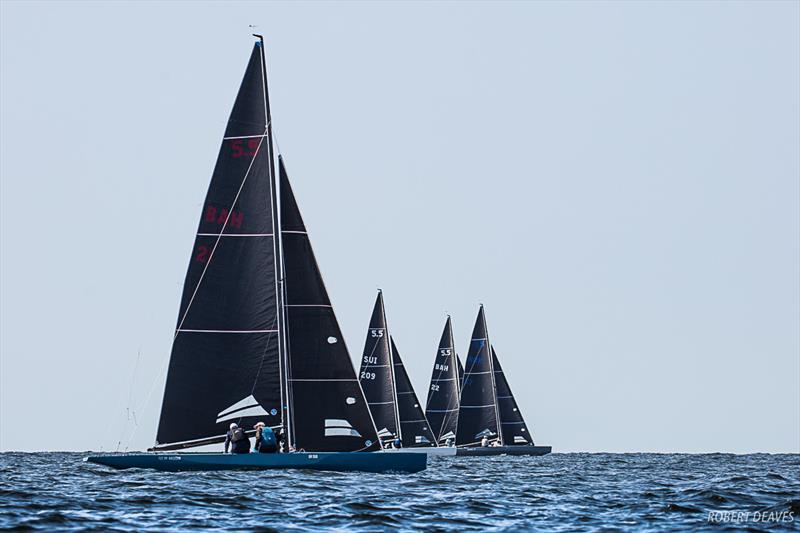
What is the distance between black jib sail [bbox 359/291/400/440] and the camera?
81812 mm

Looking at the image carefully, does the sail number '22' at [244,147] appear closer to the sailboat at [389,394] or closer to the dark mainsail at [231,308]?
the dark mainsail at [231,308]

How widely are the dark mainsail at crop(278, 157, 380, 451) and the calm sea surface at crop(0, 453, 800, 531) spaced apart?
4.39 feet

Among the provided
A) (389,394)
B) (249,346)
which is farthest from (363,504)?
(389,394)

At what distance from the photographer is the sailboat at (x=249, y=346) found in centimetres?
3969

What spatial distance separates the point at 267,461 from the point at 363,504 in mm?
9461

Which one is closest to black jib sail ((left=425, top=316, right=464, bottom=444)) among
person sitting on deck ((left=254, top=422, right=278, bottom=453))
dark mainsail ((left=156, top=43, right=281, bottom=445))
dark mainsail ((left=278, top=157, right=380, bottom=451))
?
dark mainsail ((left=278, top=157, right=380, bottom=451))

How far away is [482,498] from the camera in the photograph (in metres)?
33.0

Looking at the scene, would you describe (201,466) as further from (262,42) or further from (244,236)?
(262,42)

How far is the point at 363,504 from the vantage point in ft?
94.0

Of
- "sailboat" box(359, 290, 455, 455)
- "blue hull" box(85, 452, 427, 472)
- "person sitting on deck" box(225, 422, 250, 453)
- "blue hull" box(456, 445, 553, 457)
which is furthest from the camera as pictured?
"blue hull" box(456, 445, 553, 457)

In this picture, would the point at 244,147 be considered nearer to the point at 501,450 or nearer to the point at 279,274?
the point at 279,274

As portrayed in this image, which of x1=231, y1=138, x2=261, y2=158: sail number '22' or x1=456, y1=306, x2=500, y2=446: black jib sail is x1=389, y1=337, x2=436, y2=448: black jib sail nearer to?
x1=456, y1=306, x2=500, y2=446: black jib sail

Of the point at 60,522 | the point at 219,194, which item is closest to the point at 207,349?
the point at 219,194

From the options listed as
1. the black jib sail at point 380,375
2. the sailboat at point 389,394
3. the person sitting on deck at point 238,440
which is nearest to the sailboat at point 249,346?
the person sitting on deck at point 238,440
